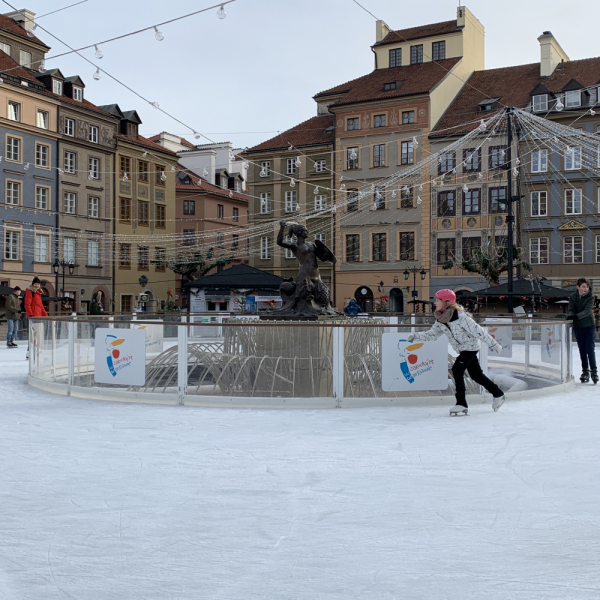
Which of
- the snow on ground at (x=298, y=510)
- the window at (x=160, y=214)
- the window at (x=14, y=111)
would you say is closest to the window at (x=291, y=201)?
the window at (x=160, y=214)

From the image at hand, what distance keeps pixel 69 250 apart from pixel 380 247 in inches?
785

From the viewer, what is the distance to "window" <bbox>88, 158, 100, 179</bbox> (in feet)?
162

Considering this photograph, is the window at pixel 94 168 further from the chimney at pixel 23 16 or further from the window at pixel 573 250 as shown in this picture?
the window at pixel 573 250

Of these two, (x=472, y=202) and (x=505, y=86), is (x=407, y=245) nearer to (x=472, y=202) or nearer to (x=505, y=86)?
(x=472, y=202)

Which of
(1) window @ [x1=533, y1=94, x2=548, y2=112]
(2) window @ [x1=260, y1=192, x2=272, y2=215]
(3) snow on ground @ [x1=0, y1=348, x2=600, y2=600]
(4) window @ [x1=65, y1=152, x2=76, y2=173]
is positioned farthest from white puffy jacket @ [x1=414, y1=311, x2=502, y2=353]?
(2) window @ [x1=260, y1=192, x2=272, y2=215]

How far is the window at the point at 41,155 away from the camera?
45.3 meters

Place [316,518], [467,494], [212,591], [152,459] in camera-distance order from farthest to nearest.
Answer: [152,459] < [467,494] < [316,518] < [212,591]

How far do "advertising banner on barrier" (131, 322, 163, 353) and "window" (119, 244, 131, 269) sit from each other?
42.3 m

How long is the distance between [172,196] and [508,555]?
54282 millimetres

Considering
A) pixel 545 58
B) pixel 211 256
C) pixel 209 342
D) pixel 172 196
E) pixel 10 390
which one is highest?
pixel 545 58

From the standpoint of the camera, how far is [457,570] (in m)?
3.75

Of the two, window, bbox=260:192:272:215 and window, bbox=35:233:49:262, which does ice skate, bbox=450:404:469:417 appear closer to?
window, bbox=35:233:49:262

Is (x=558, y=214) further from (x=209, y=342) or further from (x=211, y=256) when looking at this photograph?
(x=209, y=342)

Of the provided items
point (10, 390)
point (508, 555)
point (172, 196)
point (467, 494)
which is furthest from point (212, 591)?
point (172, 196)
